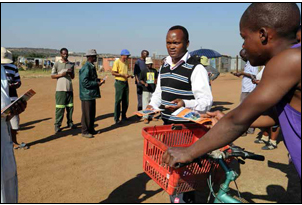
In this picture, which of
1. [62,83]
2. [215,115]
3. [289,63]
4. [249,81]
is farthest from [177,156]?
[62,83]

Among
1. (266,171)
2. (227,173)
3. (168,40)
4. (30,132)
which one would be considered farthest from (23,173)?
(266,171)

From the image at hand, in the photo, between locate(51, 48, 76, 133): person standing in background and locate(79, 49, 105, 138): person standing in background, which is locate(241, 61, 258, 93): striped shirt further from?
locate(51, 48, 76, 133): person standing in background

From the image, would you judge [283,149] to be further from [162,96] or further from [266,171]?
[162,96]

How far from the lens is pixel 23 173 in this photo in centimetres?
465

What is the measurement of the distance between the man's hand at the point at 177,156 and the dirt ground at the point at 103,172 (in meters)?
2.18

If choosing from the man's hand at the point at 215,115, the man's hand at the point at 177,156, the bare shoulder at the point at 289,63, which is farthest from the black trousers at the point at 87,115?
the bare shoulder at the point at 289,63

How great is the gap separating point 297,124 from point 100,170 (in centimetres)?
402

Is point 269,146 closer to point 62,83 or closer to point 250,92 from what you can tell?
point 250,92

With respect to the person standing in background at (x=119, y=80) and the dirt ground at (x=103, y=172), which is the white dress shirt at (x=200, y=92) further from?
the person standing in background at (x=119, y=80)

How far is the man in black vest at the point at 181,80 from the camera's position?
3.02 m

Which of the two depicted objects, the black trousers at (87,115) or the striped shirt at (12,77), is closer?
the striped shirt at (12,77)

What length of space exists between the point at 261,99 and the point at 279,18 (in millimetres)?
476

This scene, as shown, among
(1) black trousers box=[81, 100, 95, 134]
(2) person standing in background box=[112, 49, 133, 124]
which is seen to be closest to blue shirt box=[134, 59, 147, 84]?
(2) person standing in background box=[112, 49, 133, 124]

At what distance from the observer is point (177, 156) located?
1.78 meters
